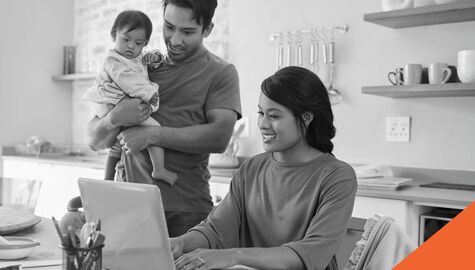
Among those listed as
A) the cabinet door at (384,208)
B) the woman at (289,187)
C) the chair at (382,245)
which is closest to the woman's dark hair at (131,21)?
the woman at (289,187)

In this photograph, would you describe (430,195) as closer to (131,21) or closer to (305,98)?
(305,98)

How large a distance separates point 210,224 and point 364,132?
184 centimetres

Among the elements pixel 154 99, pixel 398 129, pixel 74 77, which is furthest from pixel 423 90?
pixel 74 77

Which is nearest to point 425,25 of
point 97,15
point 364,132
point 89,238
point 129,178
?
point 364,132

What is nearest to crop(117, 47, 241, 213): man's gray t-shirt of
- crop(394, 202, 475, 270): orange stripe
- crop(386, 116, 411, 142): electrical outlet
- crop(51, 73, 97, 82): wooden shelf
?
crop(394, 202, 475, 270): orange stripe

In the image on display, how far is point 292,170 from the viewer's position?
5.55ft

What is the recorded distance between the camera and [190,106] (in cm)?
193

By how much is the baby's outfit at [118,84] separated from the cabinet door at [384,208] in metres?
1.22

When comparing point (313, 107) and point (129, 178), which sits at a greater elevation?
point (313, 107)

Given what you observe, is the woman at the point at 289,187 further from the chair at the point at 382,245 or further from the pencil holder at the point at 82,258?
the pencil holder at the point at 82,258

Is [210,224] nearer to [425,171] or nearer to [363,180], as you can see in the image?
[363,180]

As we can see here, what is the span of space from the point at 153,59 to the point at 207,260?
90cm

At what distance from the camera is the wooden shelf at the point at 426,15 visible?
2793 millimetres

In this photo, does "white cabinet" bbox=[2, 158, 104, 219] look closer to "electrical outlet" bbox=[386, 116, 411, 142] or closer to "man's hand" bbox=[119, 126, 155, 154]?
"electrical outlet" bbox=[386, 116, 411, 142]
